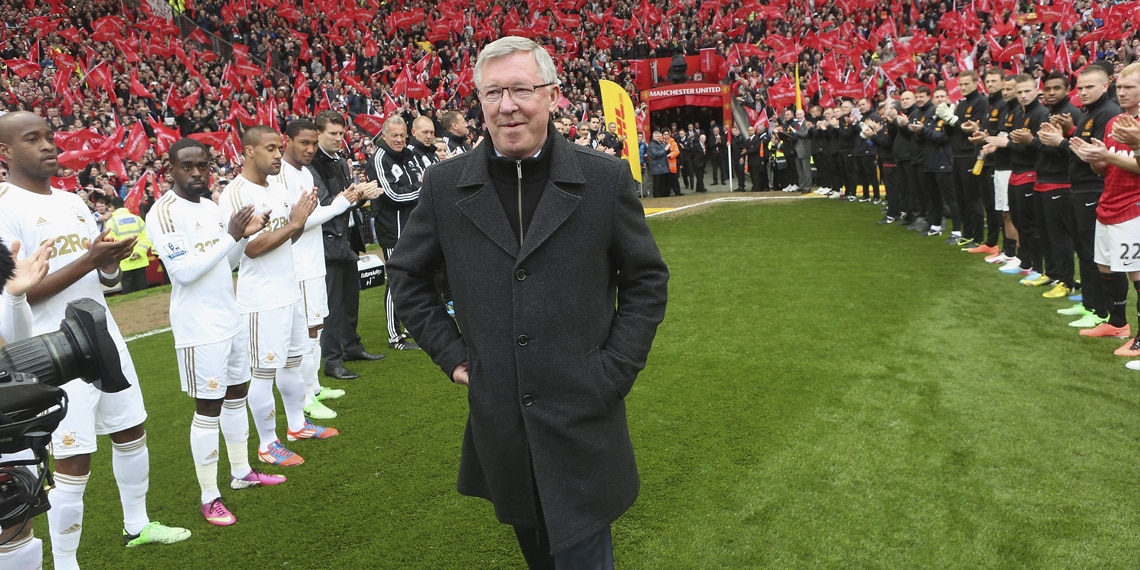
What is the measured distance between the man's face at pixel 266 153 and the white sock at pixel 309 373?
1.51 metres

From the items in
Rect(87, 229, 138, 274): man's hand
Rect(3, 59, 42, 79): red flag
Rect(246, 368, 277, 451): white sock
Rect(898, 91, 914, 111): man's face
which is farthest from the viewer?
Rect(3, 59, 42, 79): red flag

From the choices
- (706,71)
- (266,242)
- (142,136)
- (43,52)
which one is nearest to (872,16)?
(706,71)

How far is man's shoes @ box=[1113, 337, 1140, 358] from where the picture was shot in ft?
20.4

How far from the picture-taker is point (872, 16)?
2903 centimetres

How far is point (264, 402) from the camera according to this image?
16.1 feet

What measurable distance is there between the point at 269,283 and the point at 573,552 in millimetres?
3121

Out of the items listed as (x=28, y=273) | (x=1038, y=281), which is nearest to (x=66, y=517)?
(x=28, y=273)

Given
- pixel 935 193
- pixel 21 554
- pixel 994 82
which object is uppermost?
pixel 994 82

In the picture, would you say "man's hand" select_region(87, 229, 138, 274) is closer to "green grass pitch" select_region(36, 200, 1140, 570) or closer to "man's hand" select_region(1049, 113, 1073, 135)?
"green grass pitch" select_region(36, 200, 1140, 570)

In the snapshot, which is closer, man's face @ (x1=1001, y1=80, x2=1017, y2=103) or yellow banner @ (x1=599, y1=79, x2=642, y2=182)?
man's face @ (x1=1001, y1=80, x2=1017, y2=103)

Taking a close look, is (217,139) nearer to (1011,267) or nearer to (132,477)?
(132,477)

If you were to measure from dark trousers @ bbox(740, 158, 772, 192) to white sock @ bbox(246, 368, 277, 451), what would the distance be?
1708cm

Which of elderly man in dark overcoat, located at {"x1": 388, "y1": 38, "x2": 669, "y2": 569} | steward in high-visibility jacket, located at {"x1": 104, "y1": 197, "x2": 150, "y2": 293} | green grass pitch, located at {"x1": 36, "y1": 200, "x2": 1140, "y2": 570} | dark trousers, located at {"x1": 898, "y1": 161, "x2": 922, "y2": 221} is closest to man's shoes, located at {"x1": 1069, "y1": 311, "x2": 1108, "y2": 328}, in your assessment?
green grass pitch, located at {"x1": 36, "y1": 200, "x2": 1140, "y2": 570}

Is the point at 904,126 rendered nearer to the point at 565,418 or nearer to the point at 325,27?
the point at 565,418
